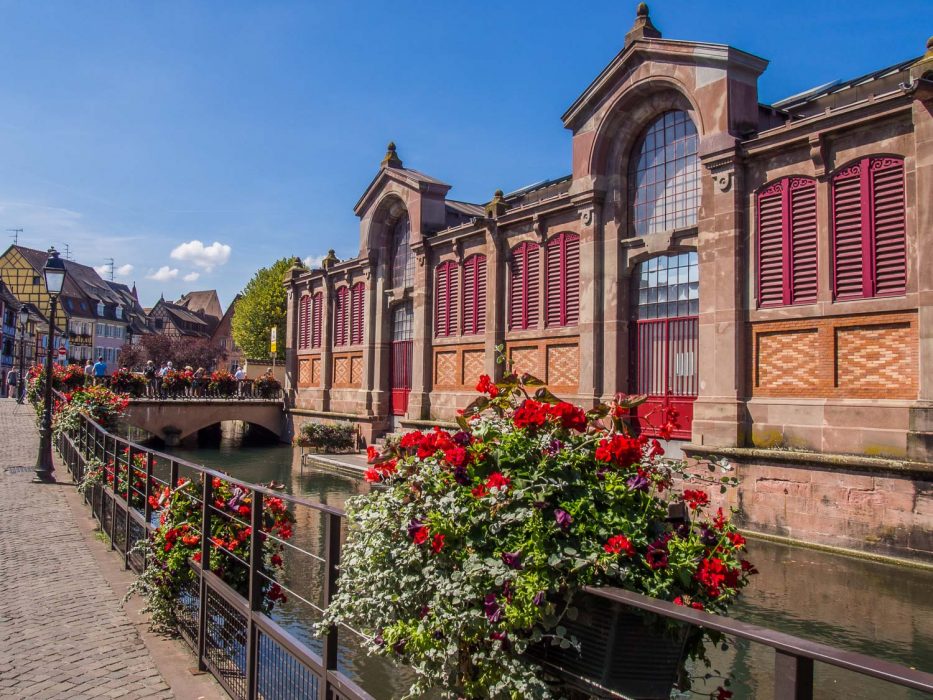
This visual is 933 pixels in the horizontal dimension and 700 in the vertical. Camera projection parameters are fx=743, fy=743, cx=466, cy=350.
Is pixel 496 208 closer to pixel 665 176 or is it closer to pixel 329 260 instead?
pixel 665 176

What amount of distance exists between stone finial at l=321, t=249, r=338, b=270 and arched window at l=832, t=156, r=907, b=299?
23.3 m

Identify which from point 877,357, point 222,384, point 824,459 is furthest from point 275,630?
point 222,384

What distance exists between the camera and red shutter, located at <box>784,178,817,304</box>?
14.4m

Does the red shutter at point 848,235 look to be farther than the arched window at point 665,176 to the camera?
No

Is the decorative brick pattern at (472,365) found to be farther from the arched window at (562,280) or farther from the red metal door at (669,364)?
the red metal door at (669,364)

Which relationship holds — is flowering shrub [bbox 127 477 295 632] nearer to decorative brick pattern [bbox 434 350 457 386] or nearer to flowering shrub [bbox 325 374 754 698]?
flowering shrub [bbox 325 374 754 698]

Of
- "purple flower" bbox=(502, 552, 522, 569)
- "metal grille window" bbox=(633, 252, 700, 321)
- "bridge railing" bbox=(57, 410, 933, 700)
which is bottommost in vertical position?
"bridge railing" bbox=(57, 410, 933, 700)

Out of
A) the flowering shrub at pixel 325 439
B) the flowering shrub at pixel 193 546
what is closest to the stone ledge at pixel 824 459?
the flowering shrub at pixel 193 546

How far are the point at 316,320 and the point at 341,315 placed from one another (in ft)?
8.03

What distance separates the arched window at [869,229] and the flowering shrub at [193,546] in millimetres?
11657

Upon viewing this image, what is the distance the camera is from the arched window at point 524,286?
21328mm

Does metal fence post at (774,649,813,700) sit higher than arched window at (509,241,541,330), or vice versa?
arched window at (509,241,541,330)

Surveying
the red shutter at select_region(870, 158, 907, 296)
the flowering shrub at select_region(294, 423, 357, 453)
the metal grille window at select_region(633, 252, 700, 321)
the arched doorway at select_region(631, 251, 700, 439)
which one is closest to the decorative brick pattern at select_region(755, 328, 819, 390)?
the red shutter at select_region(870, 158, 907, 296)

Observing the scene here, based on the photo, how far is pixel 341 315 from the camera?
107 ft
